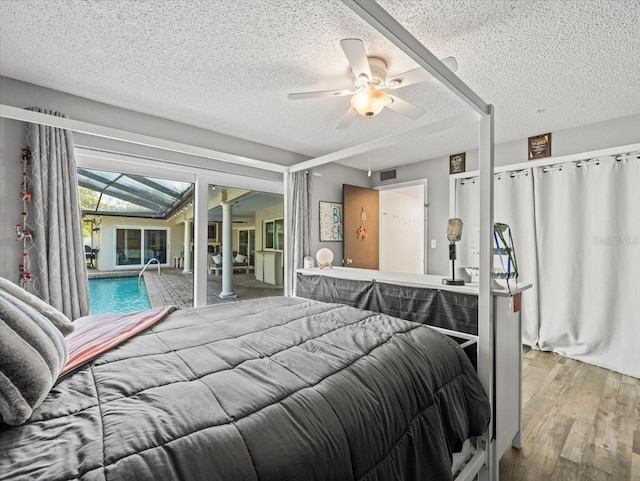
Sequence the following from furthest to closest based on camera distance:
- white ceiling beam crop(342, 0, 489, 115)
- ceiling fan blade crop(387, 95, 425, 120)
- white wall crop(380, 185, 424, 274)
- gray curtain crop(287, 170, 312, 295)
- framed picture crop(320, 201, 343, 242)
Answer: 1. white wall crop(380, 185, 424, 274)
2. framed picture crop(320, 201, 343, 242)
3. gray curtain crop(287, 170, 312, 295)
4. ceiling fan blade crop(387, 95, 425, 120)
5. white ceiling beam crop(342, 0, 489, 115)

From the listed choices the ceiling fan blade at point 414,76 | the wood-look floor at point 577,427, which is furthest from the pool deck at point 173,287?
the wood-look floor at point 577,427

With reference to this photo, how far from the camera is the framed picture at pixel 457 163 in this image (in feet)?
13.0

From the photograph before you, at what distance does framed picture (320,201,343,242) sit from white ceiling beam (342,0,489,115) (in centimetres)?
285

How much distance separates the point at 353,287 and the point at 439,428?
134 centimetres

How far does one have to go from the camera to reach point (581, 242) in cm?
312

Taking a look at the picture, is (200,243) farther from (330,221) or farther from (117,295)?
(330,221)

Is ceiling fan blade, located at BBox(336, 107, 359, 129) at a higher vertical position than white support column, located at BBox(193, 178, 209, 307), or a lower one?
higher

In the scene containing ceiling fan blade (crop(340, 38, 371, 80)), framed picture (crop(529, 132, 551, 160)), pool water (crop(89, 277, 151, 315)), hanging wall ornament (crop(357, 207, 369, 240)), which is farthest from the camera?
hanging wall ornament (crop(357, 207, 369, 240))

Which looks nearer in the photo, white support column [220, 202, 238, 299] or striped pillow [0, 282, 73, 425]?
striped pillow [0, 282, 73, 425]

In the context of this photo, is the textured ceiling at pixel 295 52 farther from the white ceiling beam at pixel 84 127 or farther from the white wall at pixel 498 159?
the white ceiling beam at pixel 84 127

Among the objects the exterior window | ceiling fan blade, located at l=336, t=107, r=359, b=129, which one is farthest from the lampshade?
the exterior window

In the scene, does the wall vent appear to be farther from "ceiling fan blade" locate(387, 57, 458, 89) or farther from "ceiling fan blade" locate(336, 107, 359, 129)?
"ceiling fan blade" locate(387, 57, 458, 89)

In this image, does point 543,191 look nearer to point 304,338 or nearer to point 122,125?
point 304,338

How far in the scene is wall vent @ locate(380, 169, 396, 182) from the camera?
15.6ft
